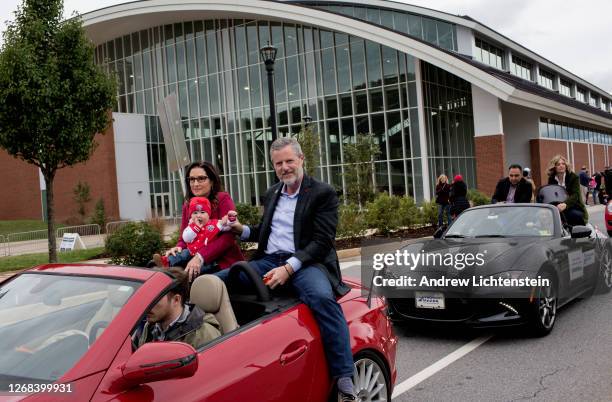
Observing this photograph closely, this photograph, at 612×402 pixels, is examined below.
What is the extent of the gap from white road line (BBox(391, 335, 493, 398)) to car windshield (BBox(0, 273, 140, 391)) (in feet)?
8.63

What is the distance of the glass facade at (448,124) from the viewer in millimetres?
31438

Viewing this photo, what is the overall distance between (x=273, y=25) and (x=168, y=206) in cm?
1531

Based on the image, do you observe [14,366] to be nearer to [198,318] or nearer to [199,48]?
[198,318]

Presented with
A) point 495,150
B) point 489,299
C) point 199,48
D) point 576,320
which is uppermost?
point 199,48

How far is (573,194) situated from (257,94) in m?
30.8

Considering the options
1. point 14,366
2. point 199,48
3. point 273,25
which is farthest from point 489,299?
point 199,48

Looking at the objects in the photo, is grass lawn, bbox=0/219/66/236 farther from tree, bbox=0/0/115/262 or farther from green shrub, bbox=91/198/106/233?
tree, bbox=0/0/115/262

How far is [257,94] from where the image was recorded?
122ft

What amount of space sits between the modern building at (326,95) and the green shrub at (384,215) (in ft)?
41.1

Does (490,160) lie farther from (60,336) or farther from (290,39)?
(60,336)

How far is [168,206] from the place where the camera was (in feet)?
135

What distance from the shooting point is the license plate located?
555 cm

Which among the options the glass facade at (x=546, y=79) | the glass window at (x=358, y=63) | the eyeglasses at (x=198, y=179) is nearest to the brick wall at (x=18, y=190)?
the glass window at (x=358, y=63)

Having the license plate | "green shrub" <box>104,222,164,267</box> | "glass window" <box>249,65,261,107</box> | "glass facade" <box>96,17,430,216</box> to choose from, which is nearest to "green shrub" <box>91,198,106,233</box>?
"glass facade" <box>96,17,430,216</box>
